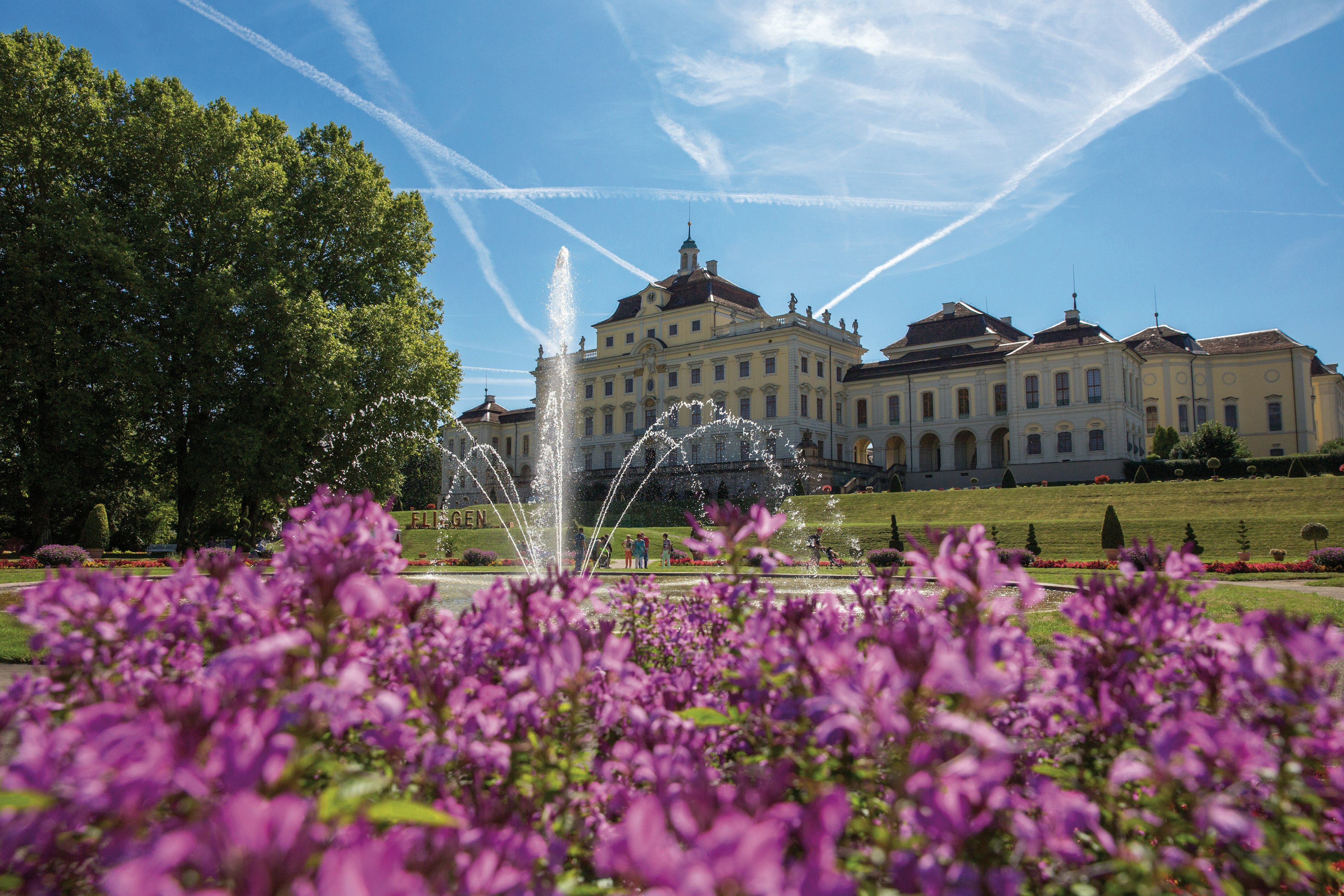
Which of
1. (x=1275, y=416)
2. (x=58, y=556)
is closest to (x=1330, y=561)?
(x=58, y=556)

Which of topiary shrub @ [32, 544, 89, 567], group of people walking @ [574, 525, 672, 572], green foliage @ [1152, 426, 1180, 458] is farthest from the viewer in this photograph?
green foliage @ [1152, 426, 1180, 458]

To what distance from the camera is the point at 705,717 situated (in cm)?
219

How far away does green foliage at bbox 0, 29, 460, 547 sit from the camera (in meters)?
20.7

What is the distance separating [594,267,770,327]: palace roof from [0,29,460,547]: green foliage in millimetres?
36501

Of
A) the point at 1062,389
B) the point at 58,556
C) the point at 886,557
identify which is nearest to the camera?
the point at 58,556

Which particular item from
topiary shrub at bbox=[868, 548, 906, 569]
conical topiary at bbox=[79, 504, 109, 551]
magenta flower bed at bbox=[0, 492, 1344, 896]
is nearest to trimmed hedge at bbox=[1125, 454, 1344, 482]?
topiary shrub at bbox=[868, 548, 906, 569]

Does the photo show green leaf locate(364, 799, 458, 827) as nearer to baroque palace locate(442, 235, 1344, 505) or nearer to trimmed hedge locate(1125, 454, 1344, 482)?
trimmed hedge locate(1125, 454, 1344, 482)

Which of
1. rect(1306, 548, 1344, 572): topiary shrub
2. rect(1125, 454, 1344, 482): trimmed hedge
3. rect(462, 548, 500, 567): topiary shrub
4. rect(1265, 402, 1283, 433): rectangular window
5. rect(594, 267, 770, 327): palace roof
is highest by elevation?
rect(594, 267, 770, 327): palace roof

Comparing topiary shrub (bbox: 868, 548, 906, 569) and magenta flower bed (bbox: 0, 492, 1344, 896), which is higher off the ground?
magenta flower bed (bbox: 0, 492, 1344, 896)

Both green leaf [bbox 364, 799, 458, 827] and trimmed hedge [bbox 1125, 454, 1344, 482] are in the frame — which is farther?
trimmed hedge [bbox 1125, 454, 1344, 482]

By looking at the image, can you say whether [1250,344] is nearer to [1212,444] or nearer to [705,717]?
[1212,444]

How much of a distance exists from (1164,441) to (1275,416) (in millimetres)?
14113

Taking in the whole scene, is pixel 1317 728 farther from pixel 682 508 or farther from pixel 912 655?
pixel 682 508

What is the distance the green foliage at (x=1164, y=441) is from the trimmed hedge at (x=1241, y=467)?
587cm
